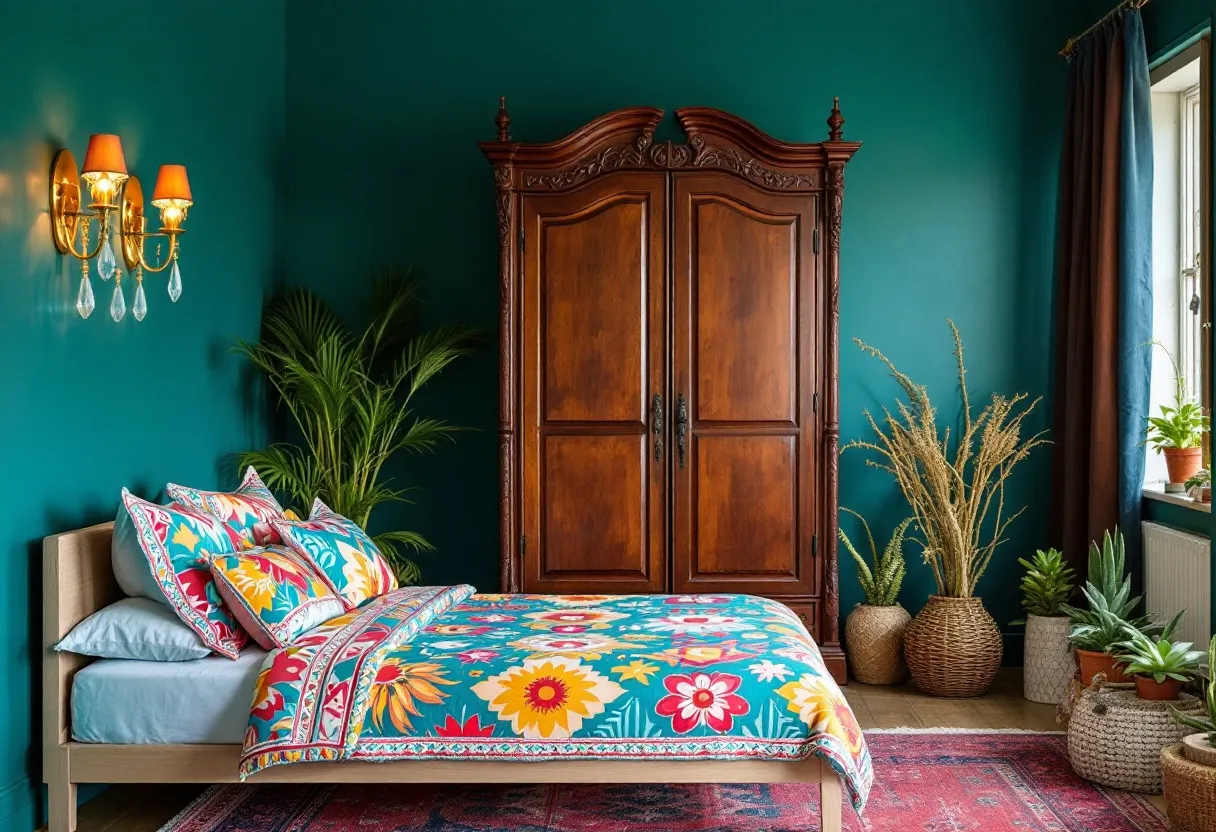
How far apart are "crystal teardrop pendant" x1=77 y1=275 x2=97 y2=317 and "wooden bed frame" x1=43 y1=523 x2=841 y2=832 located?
24.0 inches

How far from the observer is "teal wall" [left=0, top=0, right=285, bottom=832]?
9.74ft

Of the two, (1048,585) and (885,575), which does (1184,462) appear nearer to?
(1048,585)

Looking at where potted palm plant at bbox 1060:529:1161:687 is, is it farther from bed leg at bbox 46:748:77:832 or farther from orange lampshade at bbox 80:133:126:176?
orange lampshade at bbox 80:133:126:176

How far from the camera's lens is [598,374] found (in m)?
4.47

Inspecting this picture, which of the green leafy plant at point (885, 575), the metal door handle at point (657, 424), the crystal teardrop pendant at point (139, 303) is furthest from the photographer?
the green leafy plant at point (885, 575)

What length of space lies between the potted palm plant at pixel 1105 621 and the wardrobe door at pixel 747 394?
3.31 feet

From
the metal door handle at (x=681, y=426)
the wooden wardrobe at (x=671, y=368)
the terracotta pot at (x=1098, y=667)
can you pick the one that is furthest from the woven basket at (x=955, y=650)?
the metal door handle at (x=681, y=426)

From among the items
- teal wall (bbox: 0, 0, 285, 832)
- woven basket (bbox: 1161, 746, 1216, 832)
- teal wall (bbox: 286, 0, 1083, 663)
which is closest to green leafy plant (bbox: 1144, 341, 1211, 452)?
teal wall (bbox: 286, 0, 1083, 663)

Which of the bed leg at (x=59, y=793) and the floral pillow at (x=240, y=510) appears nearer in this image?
the bed leg at (x=59, y=793)

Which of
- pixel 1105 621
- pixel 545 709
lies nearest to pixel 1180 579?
pixel 1105 621

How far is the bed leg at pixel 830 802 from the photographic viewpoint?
282cm

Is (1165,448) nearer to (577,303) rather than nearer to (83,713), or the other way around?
(577,303)

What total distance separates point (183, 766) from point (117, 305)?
1.34m

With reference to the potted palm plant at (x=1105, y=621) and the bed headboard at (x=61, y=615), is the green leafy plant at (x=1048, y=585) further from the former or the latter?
the bed headboard at (x=61, y=615)
